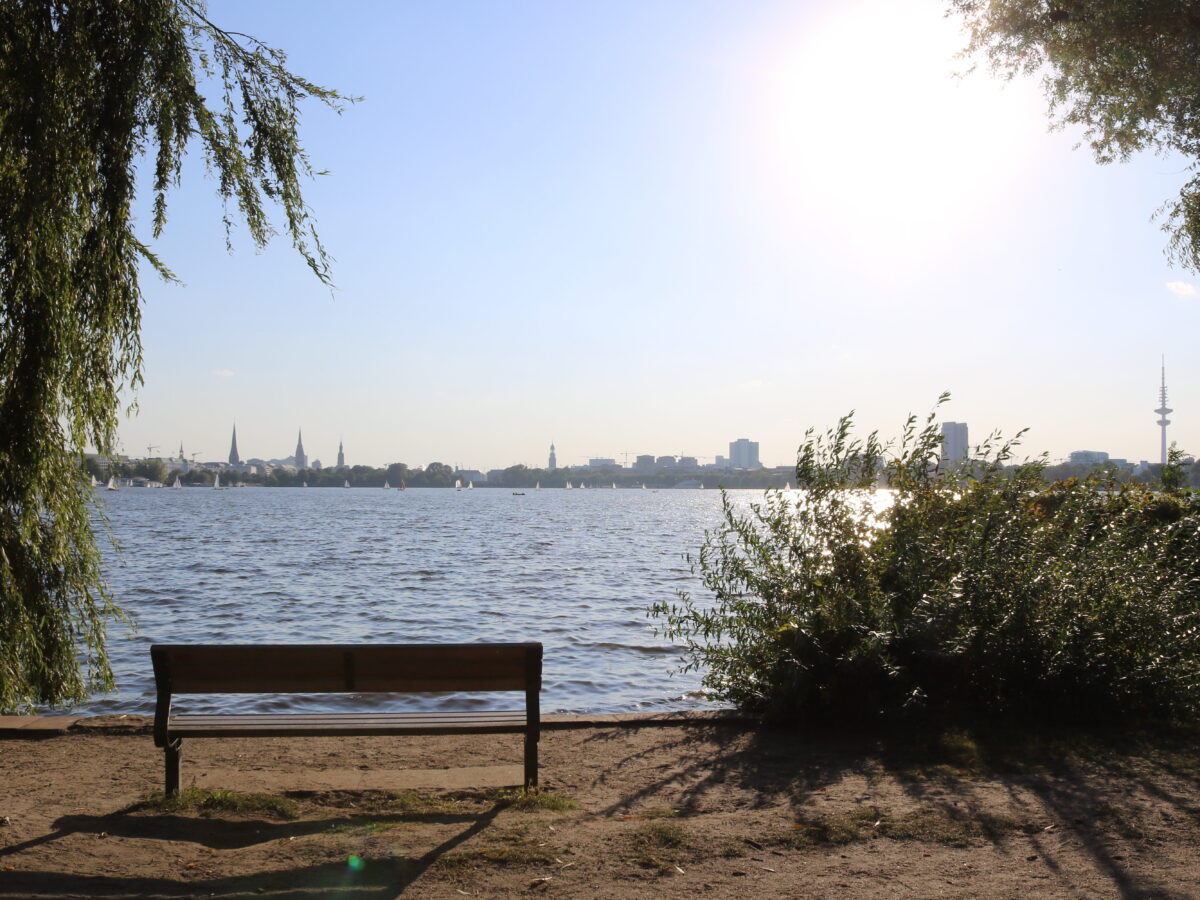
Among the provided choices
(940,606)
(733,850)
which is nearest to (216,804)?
(733,850)

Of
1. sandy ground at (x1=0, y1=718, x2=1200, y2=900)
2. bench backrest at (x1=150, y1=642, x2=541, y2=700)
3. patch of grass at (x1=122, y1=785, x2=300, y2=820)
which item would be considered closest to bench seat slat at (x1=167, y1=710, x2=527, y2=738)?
bench backrest at (x1=150, y1=642, x2=541, y2=700)

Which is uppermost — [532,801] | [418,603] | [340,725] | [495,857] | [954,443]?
[954,443]

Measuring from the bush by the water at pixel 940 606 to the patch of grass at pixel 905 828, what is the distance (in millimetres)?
2398

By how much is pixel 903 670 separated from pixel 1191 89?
237 inches

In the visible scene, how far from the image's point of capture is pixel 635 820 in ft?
17.9

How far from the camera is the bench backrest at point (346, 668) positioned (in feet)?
19.7

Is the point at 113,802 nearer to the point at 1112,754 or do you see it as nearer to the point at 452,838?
the point at 452,838

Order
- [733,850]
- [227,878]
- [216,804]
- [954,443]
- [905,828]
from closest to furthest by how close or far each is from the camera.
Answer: [227,878]
[733,850]
[905,828]
[216,804]
[954,443]

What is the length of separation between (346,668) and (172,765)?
1.13m

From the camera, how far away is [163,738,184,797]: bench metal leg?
588cm

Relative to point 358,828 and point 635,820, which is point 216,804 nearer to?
point 358,828

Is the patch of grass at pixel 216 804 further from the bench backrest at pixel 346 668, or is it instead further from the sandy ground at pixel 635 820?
the bench backrest at pixel 346 668

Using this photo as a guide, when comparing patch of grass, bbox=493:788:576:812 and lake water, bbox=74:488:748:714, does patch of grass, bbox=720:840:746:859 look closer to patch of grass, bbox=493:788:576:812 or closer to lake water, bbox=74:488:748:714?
patch of grass, bbox=493:788:576:812

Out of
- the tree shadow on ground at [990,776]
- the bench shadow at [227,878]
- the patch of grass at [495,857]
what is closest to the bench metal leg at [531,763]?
the tree shadow on ground at [990,776]
